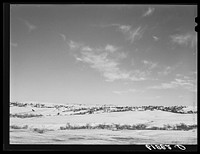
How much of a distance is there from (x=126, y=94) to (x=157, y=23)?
54cm

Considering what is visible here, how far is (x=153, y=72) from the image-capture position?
5.97ft

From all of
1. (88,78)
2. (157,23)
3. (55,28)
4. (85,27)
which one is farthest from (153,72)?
(55,28)

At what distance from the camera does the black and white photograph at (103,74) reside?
1.81 m

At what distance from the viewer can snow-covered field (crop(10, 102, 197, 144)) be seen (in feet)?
5.94

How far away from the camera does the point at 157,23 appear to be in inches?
71.8

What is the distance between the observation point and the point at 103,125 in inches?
71.6

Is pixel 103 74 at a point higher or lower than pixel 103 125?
higher

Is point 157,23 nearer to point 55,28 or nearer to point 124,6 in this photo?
point 124,6

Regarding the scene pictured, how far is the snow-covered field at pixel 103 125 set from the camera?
1810 mm

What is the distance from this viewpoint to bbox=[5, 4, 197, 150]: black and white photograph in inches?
71.2

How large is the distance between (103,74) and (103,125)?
14.1 inches

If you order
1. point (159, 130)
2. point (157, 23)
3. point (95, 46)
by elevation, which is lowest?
point (159, 130)

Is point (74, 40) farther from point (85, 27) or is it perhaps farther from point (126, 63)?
point (126, 63)

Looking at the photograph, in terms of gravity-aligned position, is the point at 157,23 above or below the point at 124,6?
below
